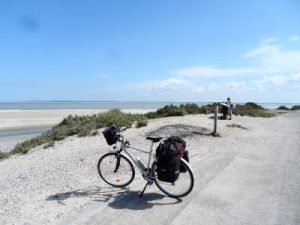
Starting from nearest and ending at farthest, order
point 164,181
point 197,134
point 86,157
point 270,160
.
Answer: point 164,181, point 270,160, point 86,157, point 197,134

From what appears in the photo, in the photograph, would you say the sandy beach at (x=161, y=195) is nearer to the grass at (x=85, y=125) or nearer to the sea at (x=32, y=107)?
the grass at (x=85, y=125)

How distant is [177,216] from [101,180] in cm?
277

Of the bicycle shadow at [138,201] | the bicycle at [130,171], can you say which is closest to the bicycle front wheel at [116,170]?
the bicycle at [130,171]

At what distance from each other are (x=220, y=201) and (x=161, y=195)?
106 cm

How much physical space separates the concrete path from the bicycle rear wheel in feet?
0.39

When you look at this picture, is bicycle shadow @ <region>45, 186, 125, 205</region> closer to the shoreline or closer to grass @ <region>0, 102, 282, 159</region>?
grass @ <region>0, 102, 282, 159</region>

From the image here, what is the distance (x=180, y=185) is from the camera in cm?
614

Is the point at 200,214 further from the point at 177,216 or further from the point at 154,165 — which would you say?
the point at 154,165

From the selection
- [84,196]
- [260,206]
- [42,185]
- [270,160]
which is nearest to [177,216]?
[260,206]

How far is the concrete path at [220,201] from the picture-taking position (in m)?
5.02

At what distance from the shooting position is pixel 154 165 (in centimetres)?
615

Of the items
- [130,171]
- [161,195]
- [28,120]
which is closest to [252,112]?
[28,120]

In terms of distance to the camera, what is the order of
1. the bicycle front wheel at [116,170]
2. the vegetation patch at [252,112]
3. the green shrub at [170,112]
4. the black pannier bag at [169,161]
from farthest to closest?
the vegetation patch at [252,112]
the green shrub at [170,112]
the bicycle front wheel at [116,170]
the black pannier bag at [169,161]

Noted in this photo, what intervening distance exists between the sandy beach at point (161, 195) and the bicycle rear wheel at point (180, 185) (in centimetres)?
14
